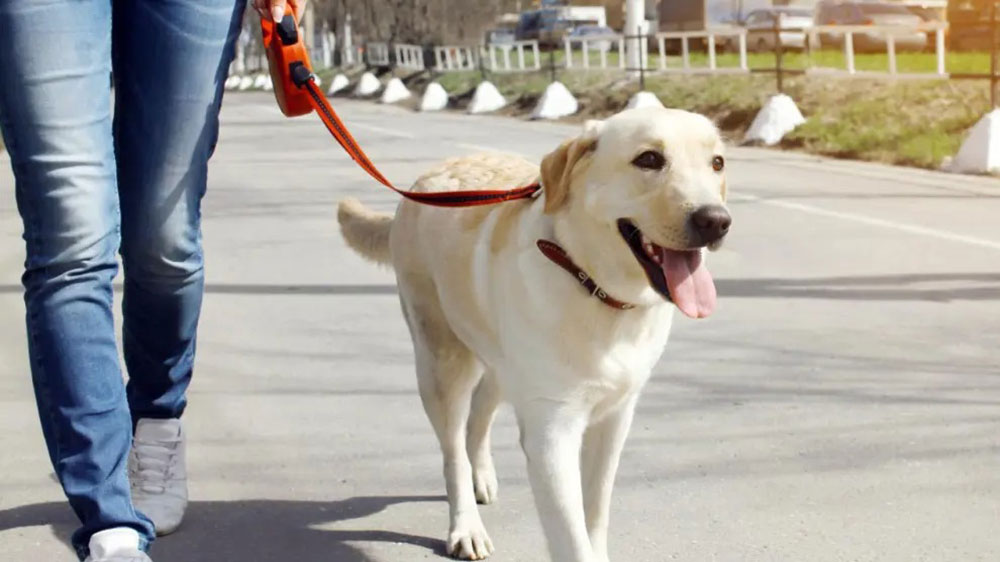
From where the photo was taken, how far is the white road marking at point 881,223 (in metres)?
8.69

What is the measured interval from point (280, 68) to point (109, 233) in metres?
0.84

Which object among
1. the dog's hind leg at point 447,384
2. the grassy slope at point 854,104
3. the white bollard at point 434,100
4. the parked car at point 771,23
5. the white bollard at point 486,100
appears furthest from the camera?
the parked car at point 771,23

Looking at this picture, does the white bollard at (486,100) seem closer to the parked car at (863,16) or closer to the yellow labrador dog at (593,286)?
the parked car at (863,16)

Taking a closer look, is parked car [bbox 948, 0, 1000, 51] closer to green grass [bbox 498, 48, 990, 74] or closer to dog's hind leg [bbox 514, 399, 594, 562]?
green grass [bbox 498, 48, 990, 74]

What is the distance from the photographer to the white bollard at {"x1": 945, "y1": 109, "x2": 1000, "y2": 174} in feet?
40.4

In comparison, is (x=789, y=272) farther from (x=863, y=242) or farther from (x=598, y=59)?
(x=598, y=59)

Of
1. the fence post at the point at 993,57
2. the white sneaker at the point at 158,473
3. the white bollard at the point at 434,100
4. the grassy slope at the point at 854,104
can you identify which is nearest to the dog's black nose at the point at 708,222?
the white sneaker at the point at 158,473

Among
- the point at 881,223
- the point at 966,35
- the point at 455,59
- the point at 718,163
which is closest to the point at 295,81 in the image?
the point at 718,163

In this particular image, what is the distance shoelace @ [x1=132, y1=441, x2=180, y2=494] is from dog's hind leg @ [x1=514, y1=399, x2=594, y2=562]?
1176 mm

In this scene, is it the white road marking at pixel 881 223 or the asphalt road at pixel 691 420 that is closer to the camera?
the asphalt road at pixel 691 420

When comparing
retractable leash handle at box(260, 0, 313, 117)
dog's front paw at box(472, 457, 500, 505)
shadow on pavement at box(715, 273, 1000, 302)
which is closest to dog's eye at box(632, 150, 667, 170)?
retractable leash handle at box(260, 0, 313, 117)

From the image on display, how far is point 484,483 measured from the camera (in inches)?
160

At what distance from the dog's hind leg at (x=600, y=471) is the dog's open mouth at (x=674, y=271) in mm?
397

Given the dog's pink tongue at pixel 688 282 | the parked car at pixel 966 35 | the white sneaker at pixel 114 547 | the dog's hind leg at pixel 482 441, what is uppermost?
the dog's pink tongue at pixel 688 282
